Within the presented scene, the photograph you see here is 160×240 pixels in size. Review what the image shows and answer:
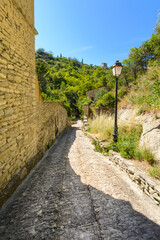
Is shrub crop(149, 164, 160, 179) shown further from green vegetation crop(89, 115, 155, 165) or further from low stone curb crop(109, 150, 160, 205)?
green vegetation crop(89, 115, 155, 165)

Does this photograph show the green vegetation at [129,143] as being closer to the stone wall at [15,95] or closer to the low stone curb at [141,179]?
the low stone curb at [141,179]

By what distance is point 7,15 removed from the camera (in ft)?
8.12

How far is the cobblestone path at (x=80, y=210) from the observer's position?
1790mm

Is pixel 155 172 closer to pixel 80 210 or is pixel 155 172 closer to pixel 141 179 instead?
pixel 141 179

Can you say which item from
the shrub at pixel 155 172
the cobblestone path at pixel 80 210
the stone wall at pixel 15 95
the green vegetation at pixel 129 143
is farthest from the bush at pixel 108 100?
the shrub at pixel 155 172

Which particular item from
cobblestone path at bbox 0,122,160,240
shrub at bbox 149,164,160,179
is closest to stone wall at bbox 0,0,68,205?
cobblestone path at bbox 0,122,160,240

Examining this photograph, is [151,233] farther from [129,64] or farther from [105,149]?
[129,64]

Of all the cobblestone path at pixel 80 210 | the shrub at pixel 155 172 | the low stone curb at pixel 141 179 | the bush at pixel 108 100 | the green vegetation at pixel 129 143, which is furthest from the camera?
the bush at pixel 108 100

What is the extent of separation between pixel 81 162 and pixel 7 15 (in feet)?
14.3

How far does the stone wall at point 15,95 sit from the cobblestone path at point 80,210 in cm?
45

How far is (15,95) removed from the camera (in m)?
2.84

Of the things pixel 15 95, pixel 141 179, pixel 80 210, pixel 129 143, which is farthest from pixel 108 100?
pixel 80 210

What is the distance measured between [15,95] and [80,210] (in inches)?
109

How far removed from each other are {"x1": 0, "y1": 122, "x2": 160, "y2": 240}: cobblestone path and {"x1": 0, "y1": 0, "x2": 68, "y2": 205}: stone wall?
1.48 feet
